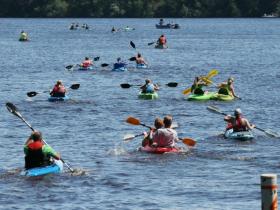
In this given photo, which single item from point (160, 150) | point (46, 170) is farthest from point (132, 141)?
point (46, 170)

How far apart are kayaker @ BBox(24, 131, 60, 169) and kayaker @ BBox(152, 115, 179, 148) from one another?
5160 mm

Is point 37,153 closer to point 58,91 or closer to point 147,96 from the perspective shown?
point 58,91

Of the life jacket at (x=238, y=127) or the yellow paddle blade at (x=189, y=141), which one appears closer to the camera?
the yellow paddle blade at (x=189, y=141)

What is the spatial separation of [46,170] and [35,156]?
2.00 feet

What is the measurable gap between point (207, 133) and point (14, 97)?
19.6 meters

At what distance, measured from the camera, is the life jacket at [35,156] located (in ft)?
107

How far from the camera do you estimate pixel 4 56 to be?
108 m

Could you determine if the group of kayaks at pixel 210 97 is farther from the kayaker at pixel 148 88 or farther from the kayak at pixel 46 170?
the kayak at pixel 46 170

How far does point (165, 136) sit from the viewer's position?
3700 centimetres

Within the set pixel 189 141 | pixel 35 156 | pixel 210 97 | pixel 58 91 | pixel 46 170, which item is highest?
pixel 35 156

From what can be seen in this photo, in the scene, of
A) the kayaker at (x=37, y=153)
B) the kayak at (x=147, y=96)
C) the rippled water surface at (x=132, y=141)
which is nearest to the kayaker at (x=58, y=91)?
the rippled water surface at (x=132, y=141)

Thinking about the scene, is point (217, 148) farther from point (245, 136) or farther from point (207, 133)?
point (207, 133)

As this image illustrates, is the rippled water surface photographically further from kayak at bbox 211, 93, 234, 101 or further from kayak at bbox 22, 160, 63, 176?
kayak at bbox 211, 93, 234, 101

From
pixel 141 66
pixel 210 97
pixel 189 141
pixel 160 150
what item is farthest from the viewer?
pixel 141 66
